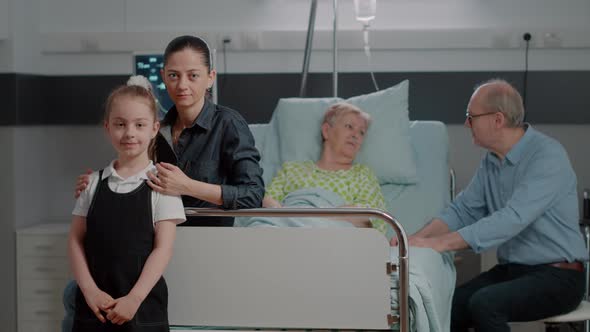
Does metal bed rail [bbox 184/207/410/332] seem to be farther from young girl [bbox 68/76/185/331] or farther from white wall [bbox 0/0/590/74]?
white wall [bbox 0/0/590/74]

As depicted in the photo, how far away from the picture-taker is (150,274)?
2.38m

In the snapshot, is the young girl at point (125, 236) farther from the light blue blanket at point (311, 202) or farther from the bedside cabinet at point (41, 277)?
the bedside cabinet at point (41, 277)

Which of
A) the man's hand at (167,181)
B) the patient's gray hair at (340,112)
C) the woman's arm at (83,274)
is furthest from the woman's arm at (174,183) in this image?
the patient's gray hair at (340,112)

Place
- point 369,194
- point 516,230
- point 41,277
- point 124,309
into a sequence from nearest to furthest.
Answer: point 124,309 < point 516,230 < point 369,194 < point 41,277

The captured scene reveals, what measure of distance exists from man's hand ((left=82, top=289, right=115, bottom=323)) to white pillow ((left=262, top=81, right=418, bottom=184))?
169 cm

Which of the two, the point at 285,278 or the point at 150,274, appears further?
the point at 285,278

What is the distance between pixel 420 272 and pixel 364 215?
50 cm

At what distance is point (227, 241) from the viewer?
263 centimetres

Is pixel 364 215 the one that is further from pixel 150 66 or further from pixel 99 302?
pixel 150 66

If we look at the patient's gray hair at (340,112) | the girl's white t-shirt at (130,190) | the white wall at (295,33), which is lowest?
the girl's white t-shirt at (130,190)

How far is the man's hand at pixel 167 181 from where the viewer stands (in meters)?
2.45

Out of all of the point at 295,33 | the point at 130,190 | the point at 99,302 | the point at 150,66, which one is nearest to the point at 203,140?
the point at 130,190

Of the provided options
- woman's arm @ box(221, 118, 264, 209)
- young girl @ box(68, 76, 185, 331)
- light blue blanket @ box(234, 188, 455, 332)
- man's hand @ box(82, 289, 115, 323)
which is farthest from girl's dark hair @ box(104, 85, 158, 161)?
light blue blanket @ box(234, 188, 455, 332)

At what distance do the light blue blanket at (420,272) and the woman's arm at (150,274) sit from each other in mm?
637
